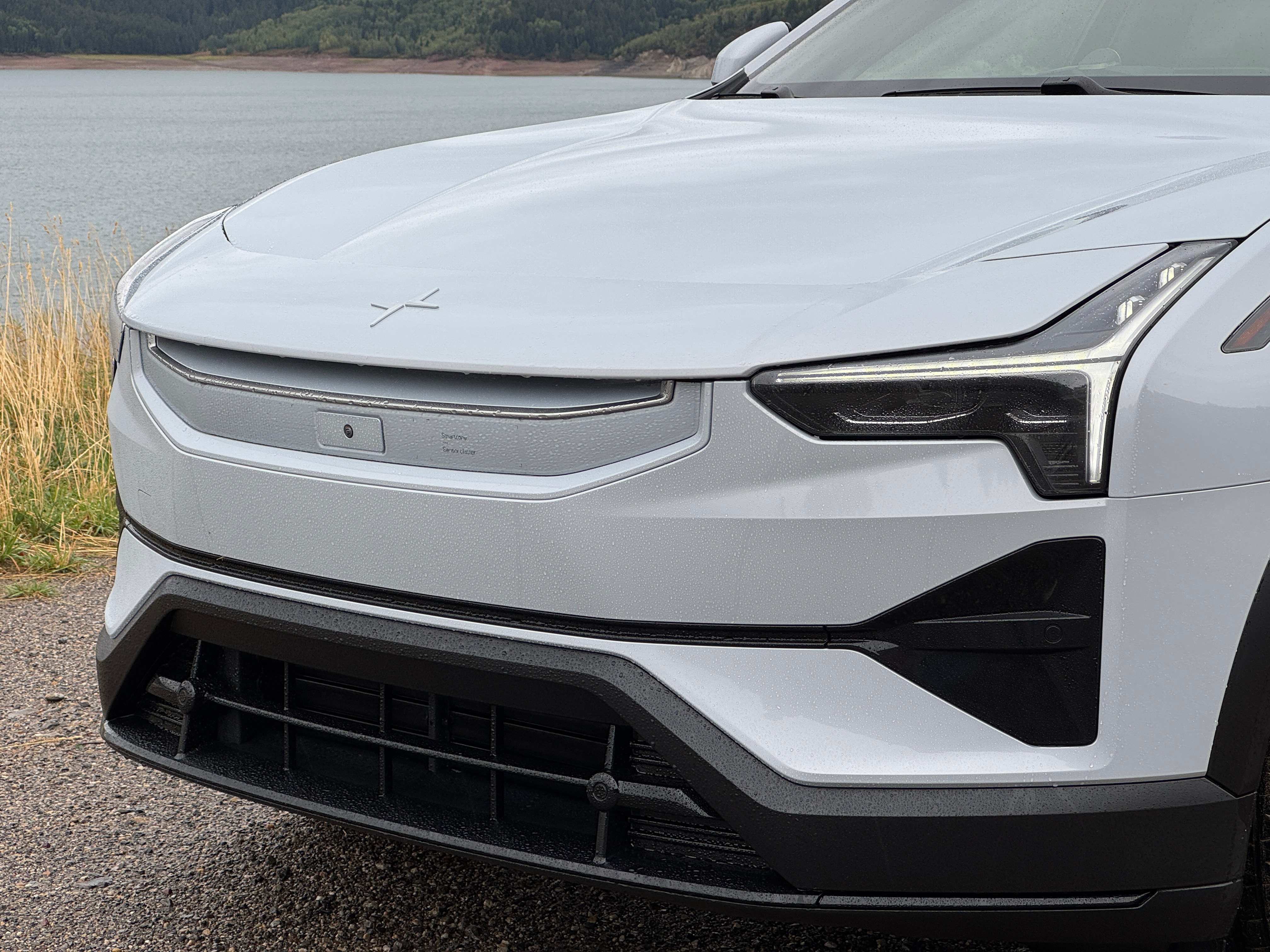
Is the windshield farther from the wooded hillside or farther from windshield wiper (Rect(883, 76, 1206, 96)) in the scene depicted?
the wooded hillside

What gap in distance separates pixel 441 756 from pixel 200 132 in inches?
1820

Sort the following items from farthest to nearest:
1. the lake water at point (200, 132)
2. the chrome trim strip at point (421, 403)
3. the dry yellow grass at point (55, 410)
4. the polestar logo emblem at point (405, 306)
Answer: the lake water at point (200, 132) < the dry yellow grass at point (55, 410) < the polestar logo emblem at point (405, 306) < the chrome trim strip at point (421, 403)

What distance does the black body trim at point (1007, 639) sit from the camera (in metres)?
1.39

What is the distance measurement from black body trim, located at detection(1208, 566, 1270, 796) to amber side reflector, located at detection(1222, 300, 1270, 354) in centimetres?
24

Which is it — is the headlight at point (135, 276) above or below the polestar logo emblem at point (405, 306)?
below

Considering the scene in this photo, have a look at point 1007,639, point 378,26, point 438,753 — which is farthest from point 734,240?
point 378,26

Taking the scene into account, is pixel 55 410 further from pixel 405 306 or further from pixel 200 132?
pixel 200 132

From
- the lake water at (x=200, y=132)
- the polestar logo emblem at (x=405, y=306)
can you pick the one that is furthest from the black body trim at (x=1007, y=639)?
the lake water at (x=200, y=132)

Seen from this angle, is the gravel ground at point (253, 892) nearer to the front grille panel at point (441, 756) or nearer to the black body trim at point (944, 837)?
the front grille panel at point (441, 756)

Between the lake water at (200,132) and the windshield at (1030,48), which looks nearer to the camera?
the windshield at (1030,48)

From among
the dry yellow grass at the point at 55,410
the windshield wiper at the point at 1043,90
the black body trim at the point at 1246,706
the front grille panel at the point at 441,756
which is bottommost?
the dry yellow grass at the point at 55,410

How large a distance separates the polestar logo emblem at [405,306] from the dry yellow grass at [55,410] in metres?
2.64

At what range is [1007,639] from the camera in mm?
1411

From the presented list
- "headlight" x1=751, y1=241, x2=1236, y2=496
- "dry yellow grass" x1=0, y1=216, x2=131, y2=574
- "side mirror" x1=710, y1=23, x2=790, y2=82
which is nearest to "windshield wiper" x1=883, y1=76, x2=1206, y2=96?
"side mirror" x1=710, y1=23, x2=790, y2=82
